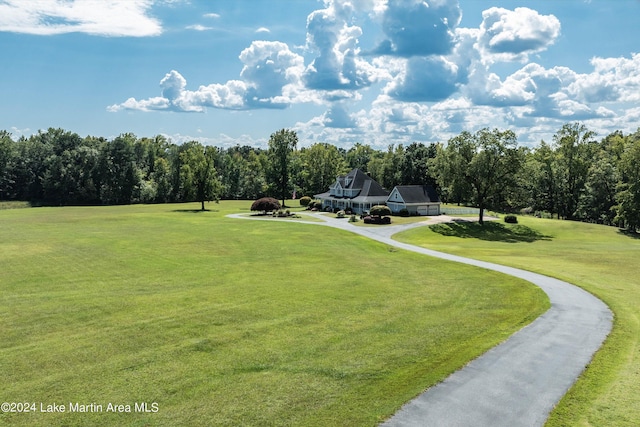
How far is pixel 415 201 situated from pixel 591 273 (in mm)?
48534

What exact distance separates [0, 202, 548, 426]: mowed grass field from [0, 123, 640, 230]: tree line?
134 feet

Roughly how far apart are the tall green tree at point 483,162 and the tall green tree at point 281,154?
151 ft

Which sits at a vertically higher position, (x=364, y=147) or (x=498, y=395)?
(x=364, y=147)

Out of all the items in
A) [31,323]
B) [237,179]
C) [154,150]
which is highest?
[154,150]

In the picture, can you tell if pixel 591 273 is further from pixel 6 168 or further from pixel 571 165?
pixel 6 168

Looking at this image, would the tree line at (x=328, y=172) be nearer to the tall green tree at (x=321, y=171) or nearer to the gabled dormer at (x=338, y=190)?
the tall green tree at (x=321, y=171)

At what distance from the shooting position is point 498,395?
11195mm

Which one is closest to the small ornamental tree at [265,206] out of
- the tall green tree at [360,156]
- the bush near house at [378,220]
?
the bush near house at [378,220]

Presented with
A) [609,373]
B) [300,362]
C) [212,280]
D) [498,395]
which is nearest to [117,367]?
[300,362]

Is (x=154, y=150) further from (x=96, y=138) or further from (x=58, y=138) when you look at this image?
(x=58, y=138)

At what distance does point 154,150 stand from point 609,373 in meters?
148

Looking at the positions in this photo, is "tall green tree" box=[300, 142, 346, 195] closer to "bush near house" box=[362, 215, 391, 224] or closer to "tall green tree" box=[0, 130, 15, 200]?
"bush near house" box=[362, 215, 391, 224]

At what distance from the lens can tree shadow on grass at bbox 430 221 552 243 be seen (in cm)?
5628

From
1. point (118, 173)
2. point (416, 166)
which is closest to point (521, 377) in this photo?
point (416, 166)
